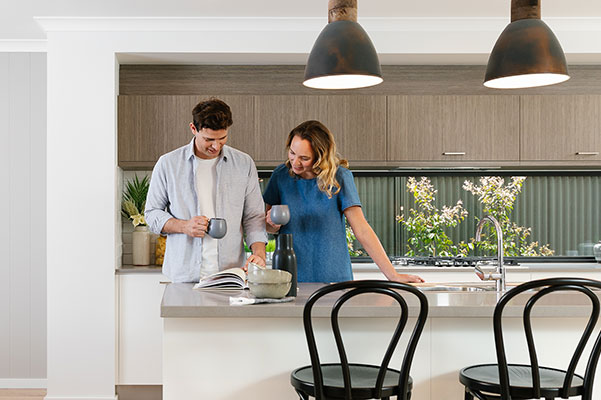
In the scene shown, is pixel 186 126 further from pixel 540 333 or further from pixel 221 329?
pixel 540 333

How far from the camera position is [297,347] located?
2.40 metres

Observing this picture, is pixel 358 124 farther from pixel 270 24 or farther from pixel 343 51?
pixel 343 51

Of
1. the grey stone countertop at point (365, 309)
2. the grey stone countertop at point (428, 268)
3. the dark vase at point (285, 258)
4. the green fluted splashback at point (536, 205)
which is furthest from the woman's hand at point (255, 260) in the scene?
the green fluted splashback at point (536, 205)

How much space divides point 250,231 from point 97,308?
1662 millimetres

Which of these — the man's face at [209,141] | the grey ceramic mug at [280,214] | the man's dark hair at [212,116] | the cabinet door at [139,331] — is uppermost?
the man's dark hair at [212,116]

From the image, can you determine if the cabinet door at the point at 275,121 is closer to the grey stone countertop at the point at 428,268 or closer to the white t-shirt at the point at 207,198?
the grey stone countertop at the point at 428,268

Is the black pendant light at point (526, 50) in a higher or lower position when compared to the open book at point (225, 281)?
higher

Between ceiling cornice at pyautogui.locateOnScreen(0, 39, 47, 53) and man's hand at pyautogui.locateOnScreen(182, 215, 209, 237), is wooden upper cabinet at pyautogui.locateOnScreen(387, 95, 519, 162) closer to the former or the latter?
man's hand at pyautogui.locateOnScreen(182, 215, 209, 237)

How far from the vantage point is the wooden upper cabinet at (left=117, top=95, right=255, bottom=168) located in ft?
14.6

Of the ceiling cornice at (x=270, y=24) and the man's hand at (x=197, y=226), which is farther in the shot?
the ceiling cornice at (x=270, y=24)

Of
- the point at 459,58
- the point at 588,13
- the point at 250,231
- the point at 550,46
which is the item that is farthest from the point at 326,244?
the point at 588,13

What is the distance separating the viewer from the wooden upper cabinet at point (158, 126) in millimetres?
4441

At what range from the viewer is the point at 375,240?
2918 mm

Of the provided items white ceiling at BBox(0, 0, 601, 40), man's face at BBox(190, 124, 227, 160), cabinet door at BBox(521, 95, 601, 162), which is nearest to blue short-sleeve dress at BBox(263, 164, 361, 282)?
man's face at BBox(190, 124, 227, 160)
